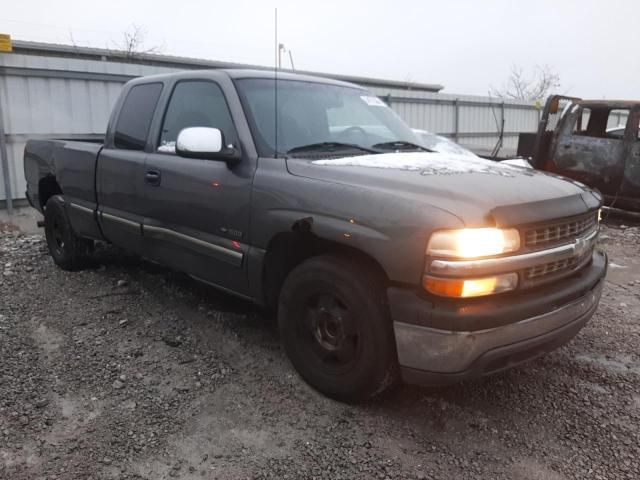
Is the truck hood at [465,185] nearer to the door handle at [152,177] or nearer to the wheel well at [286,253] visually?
the wheel well at [286,253]

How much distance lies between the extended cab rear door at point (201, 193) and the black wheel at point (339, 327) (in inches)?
19.2

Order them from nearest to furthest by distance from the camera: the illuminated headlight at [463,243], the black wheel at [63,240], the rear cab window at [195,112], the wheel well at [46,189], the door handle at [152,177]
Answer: the illuminated headlight at [463,243] → the rear cab window at [195,112] → the door handle at [152,177] → the black wheel at [63,240] → the wheel well at [46,189]

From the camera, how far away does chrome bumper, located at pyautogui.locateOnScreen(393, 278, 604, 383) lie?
7.86ft

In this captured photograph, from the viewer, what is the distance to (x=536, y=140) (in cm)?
888

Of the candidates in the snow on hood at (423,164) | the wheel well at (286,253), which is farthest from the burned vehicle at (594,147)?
the wheel well at (286,253)

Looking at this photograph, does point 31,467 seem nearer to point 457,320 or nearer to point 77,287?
→ point 457,320

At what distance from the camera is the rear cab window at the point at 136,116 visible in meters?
4.20

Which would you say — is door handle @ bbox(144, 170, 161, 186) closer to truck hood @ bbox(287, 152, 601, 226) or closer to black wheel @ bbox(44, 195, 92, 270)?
truck hood @ bbox(287, 152, 601, 226)

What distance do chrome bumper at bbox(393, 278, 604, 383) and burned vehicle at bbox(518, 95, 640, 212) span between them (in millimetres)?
6394

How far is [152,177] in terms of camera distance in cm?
388

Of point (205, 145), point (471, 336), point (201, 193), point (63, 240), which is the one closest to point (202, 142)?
point (205, 145)

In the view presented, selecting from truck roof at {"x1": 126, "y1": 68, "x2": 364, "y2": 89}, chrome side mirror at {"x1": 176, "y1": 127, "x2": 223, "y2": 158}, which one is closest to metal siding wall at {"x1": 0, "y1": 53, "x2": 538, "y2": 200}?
truck roof at {"x1": 126, "y1": 68, "x2": 364, "y2": 89}

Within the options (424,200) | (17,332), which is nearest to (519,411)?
(424,200)

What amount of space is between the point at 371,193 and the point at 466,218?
484 mm
